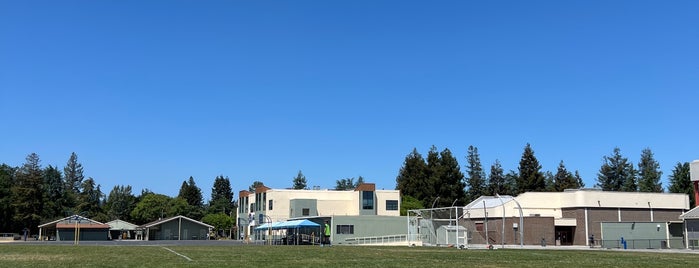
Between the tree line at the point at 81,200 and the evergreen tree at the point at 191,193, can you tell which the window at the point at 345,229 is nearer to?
the tree line at the point at 81,200

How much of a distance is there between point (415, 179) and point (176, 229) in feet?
158

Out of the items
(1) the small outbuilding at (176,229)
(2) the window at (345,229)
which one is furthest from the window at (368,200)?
(1) the small outbuilding at (176,229)

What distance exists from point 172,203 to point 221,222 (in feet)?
61.2

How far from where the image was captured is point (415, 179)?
130250 mm

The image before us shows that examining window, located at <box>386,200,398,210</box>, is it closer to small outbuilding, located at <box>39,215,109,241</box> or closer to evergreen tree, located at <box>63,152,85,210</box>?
small outbuilding, located at <box>39,215,109,241</box>

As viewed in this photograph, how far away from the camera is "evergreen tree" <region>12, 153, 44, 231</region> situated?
123m

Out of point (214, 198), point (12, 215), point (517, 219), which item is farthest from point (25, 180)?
point (517, 219)

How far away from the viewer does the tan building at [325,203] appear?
101 metres

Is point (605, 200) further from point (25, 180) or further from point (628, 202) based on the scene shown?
point (25, 180)

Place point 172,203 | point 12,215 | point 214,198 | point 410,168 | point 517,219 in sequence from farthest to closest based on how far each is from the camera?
1. point 214,198
2. point 172,203
3. point 410,168
4. point 12,215
5. point 517,219

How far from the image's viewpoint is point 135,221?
→ 156m

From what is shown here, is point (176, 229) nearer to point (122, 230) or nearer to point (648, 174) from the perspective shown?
point (122, 230)

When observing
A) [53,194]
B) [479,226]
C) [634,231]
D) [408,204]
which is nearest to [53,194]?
[53,194]

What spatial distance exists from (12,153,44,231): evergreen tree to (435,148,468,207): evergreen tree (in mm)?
79038
